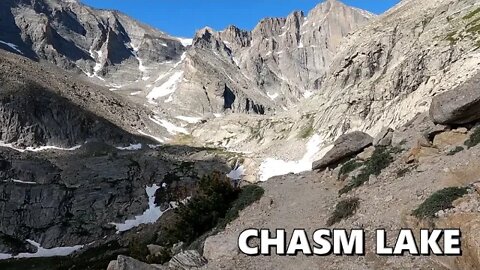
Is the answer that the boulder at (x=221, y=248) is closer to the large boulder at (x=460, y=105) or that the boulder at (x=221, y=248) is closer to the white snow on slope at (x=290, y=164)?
the large boulder at (x=460, y=105)

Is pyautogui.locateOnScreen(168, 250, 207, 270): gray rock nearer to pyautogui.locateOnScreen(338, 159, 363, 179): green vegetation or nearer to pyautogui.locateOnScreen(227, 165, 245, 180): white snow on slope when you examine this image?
pyautogui.locateOnScreen(338, 159, 363, 179): green vegetation

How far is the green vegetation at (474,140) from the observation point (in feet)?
59.1

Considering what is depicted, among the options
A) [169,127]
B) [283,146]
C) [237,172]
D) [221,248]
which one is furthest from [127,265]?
[169,127]

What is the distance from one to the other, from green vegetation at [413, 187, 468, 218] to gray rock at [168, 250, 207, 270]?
7.76 metres

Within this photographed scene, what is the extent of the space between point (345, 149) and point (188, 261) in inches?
522

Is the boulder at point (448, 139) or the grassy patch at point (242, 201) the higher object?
the boulder at point (448, 139)

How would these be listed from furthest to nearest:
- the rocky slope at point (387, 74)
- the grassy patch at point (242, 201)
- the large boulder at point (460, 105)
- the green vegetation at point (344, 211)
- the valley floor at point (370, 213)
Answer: the rocky slope at point (387, 74) < the grassy patch at point (242, 201) < the large boulder at point (460, 105) < the green vegetation at point (344, 211) < the valley floor at point (370, 213)

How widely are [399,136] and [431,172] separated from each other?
26.8ft

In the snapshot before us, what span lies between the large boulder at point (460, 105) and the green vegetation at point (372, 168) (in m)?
2.70

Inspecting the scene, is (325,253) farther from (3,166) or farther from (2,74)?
(2,74)

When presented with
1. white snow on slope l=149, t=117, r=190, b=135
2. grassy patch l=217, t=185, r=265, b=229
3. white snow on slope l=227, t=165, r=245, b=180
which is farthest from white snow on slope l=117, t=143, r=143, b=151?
grassy patch l=217, t=185, r=265, b=229

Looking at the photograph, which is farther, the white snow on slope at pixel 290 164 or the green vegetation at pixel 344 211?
the white snow on slope at pixel 290 164

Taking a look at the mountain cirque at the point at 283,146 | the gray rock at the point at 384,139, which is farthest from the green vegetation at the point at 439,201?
the gray rock at the point at 384,139

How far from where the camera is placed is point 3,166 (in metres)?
110
